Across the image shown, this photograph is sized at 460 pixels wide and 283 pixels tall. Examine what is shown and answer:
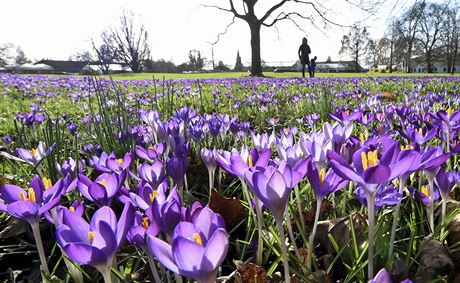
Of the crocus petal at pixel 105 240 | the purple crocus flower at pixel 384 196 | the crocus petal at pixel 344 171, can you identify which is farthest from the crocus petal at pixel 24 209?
the purple crocus flower at pixel 384 196

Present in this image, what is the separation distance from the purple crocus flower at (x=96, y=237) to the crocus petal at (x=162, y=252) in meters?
0.09

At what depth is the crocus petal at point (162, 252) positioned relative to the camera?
0.55 metres

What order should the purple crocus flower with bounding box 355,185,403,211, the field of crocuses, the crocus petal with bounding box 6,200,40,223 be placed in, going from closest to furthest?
the field of crocuses < the crocus petal with bounding box 6,200,40,223 < the purple crocus flower with bounding box 355,185,403,211

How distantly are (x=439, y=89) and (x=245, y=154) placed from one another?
6.31m

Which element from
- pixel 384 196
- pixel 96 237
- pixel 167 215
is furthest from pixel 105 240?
pixel 384 196

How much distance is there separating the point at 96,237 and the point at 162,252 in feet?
0.41

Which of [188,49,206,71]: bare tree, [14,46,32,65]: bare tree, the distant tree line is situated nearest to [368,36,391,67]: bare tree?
the distant tree line

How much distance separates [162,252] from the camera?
56 cm

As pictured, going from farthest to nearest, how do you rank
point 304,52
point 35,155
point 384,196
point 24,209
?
point 304,52
point 35,155
point 384,196
point 24,209

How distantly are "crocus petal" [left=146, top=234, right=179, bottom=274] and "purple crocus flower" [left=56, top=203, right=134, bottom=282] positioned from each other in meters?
0.09

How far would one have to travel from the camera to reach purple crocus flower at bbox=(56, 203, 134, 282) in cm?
59

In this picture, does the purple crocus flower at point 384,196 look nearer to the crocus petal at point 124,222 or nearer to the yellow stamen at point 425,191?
the yellow stamen at point 425,191

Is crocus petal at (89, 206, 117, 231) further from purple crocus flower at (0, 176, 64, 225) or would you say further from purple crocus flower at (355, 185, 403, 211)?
purple crocus flower at (355, 185, 403, 211)

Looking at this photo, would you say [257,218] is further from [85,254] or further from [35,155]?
[35,155]
